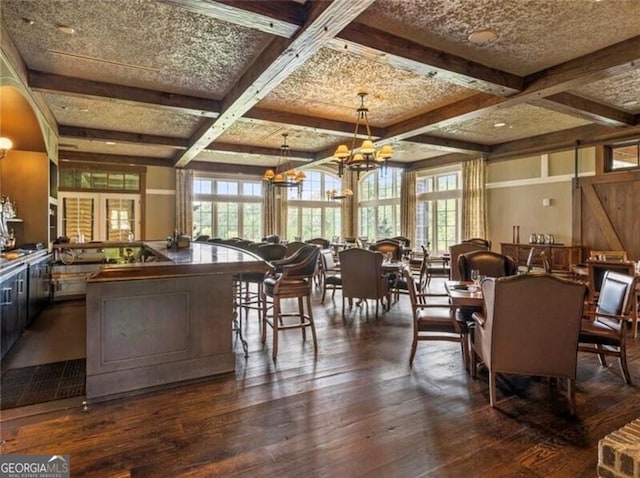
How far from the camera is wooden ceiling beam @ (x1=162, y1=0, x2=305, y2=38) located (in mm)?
2670

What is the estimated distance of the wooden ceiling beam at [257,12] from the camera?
2670 millimetres

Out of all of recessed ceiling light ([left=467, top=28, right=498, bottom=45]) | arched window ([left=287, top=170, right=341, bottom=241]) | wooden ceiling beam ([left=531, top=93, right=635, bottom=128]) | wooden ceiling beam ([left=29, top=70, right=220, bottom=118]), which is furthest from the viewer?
arched window ([left=287, top=170, right=341, bottom=241])

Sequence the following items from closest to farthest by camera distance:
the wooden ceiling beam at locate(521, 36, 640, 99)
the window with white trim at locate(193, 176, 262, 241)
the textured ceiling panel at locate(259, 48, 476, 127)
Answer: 1. the wooden ceiling beam at locate(521, 36, 640, 99)
2. the textured ceiling panel at locate(259, 48, 476, 127)
3. the window with white trim at locate(193, 176, 262, 241)

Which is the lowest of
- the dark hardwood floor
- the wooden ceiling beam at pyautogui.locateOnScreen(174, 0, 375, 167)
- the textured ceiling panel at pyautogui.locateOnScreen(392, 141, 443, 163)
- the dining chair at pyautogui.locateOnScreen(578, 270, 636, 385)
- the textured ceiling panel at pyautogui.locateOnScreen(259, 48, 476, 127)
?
the dark hardwood floor

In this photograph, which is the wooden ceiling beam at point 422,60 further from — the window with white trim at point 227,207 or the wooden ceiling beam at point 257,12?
the window with white trim at point 227,207

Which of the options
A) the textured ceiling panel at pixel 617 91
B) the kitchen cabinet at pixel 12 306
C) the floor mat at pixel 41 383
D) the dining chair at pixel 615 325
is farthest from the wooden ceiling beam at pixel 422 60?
the kitchen cabinet at pixel 12 306

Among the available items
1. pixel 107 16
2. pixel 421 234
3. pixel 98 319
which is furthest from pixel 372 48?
pixel 421 234

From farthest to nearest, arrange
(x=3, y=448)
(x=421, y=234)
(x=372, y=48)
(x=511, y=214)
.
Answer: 1. (x=421, y=234)
2. (x=511, y=214)
3. (x=372, y=48)
4. (x=3, y=448)

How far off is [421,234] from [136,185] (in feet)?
26.7

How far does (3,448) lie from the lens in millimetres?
2072

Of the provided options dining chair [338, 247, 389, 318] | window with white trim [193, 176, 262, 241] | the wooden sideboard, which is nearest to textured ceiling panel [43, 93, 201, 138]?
window with white trim [193, 176, 262, 241]

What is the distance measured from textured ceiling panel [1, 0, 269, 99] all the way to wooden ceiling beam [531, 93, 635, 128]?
13.2ft

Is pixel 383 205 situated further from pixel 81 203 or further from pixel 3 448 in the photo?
→ pixel 3 448

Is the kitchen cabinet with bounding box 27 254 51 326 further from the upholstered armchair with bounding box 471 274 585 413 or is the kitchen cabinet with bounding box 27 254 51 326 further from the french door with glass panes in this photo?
the upholstered armchair with bounding box 471 274 585 413
